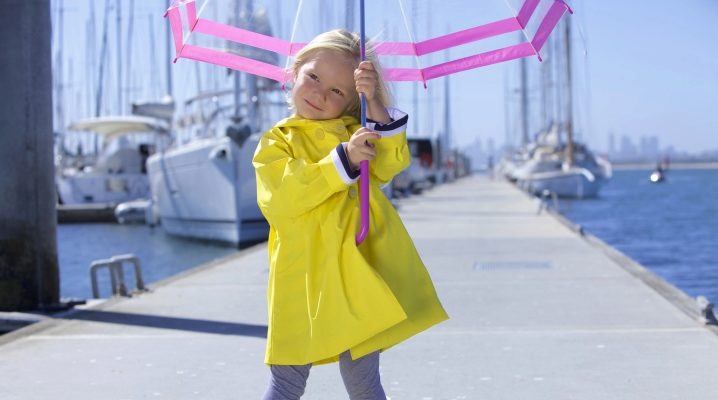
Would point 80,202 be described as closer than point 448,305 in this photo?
No

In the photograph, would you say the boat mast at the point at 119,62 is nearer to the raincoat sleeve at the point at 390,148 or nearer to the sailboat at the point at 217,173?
the sailboat at the point at 217,173

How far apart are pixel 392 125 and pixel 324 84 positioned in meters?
0.28

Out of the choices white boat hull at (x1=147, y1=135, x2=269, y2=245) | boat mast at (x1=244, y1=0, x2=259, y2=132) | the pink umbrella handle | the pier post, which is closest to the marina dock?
the pier post

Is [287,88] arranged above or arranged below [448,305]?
above

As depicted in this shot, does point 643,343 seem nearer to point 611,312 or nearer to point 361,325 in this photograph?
point 611,312

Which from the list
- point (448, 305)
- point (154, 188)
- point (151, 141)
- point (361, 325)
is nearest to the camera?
point (361, 325)

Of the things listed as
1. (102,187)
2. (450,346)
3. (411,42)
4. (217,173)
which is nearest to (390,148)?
(411,42)

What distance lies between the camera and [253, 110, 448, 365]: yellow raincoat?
3.20m

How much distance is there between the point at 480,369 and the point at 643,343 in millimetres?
1225

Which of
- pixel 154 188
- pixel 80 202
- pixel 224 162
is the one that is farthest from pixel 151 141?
pixel 224 162

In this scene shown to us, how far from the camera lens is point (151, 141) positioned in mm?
43469

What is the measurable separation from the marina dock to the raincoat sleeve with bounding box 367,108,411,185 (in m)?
1.85

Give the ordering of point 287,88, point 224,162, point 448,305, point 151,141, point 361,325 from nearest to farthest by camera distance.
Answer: point 361,325 → point 287,88 → point 448,305 → point 224,162 → point 151,141

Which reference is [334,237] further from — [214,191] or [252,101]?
[252,101]
